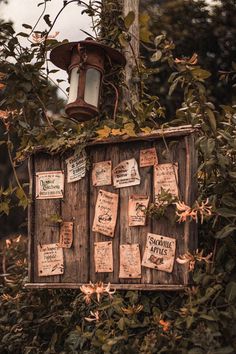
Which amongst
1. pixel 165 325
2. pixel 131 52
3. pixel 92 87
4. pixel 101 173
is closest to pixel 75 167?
pixel 101 173

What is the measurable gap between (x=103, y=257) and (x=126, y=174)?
0.45m

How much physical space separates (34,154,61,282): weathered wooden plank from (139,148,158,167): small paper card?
568 millimetres

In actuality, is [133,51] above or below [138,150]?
above

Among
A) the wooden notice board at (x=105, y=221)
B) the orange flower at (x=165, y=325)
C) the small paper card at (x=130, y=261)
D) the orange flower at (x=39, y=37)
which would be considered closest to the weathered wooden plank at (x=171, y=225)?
the wooden notice board at (x=105, y=221)

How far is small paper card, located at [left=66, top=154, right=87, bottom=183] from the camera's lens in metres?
3.27

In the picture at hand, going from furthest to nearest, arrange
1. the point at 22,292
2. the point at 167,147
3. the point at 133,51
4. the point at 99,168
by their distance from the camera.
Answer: the point at 22,292 → the point at 133,51 → the point at 99,168 → the point at 167,147

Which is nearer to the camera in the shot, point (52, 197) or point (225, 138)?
point (225, 138)

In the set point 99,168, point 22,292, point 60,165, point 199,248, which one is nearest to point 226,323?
point 199,248

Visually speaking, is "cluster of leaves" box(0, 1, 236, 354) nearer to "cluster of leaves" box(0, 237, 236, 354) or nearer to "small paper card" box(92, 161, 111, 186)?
"cluster of leaves" box(0, 237, 236, 354)

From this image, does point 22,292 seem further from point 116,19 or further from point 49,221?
point 116,19

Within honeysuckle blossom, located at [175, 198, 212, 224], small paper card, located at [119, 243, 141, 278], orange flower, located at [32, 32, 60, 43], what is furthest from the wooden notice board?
orange flower, located at [32, 32, 60, 43]

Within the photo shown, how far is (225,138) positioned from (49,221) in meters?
1.16

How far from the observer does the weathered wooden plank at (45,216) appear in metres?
3.36

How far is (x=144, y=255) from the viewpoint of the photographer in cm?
298
